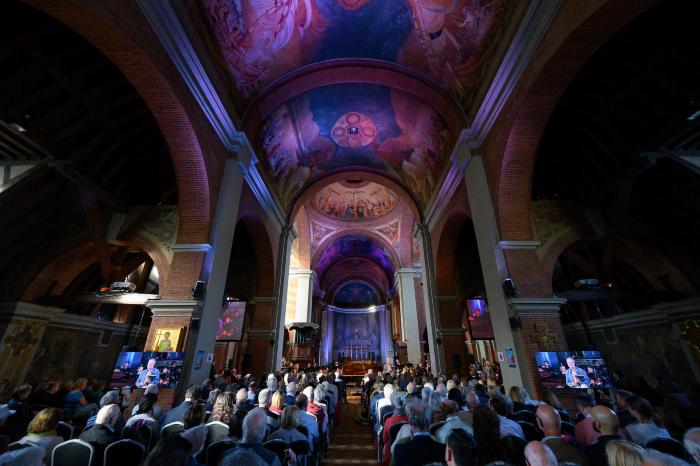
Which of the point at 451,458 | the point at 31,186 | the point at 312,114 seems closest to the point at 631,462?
the point at 451,458

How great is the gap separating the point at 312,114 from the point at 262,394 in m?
9.40

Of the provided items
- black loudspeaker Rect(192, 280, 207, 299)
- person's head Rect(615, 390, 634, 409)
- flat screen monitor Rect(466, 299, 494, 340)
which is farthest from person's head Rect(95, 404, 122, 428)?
flat screen monitor Rect(466, 299, 494, 340)

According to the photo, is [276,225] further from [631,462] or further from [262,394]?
[631,462]

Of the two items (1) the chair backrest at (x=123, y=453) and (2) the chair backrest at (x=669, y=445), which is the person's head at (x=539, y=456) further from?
(1) the chair backrest at (x=123, y=453)

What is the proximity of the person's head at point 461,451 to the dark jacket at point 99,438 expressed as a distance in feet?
10.1

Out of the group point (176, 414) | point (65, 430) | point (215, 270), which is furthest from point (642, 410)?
point (215, 270)

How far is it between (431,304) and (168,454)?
10.8 m

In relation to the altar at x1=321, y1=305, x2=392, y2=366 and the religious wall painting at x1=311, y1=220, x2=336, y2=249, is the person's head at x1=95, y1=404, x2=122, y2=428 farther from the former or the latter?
the altar at x1=321, y1=305, x2=392, y2=366

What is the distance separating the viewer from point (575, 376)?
533 centimetres

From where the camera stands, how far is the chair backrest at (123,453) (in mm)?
2434

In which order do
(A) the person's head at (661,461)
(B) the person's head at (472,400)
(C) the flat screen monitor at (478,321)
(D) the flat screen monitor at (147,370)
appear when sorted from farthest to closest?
(C) the flat screen monitor at (478,321) → (D) the flat screen monitor at (147,370) → (B) the person's head at (472,400) → (A) the person's head at (661,461)

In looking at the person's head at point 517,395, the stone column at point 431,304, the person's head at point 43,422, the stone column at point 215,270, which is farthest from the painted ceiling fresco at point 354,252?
the person's head at point 43,422

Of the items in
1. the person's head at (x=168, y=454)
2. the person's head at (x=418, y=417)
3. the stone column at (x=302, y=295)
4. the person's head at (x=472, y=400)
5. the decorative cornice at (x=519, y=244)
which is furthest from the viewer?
the stone column at (x=302, y=295)

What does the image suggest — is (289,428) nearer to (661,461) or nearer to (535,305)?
(661,461)
